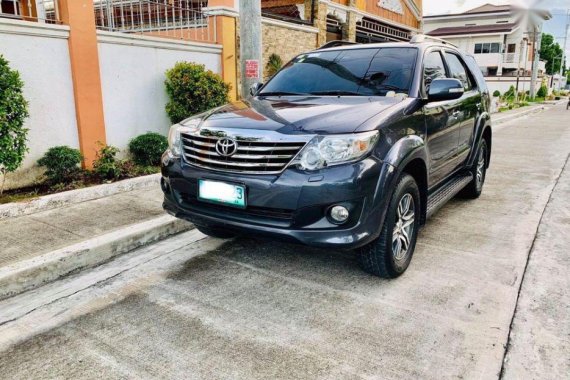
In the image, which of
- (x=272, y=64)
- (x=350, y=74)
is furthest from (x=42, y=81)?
(x=272, y=64)

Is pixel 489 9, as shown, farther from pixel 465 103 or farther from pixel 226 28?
pixel 465 103

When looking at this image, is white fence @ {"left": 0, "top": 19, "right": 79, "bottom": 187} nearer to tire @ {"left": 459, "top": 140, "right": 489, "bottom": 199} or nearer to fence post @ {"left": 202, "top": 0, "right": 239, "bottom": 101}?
fence post @ {"left": 202, "top": 0, "right": 239, "bottom": 101}

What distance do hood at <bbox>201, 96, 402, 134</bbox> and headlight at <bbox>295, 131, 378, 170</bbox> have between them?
0.06 metres

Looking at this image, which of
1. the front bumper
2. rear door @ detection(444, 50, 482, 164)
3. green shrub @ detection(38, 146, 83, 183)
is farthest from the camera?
green shrub @ detection(38, 146, 83, 183)

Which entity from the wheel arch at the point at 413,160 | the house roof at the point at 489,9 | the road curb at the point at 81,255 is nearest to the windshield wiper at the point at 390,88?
the wheel arch at the point at 413,160

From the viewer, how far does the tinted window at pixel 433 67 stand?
4.08m

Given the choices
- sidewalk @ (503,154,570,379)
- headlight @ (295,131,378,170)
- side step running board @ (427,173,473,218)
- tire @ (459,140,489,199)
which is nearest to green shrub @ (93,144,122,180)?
headlight @ (295,131,378,170)

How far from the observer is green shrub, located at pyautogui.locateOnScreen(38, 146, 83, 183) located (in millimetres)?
5520

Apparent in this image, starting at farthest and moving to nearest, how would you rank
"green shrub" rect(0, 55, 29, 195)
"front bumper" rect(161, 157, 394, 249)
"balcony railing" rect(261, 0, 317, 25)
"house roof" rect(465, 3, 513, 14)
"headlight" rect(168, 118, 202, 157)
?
"house roof" rect(465, 3, 513, 14) → "balcony railing" rect(261, 0, 317, 25) → "green shrub" rect(0, 55, 29, 195) → "headlight" rect(168, 118, 202, 157) → "front bumper" rect(161, 157, 394, 249)

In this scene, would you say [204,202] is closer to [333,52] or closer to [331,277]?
[331,277]

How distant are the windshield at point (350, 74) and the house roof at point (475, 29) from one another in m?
48.6

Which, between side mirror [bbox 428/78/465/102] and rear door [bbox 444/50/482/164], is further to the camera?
rear door [bbox 444/50/482/164]

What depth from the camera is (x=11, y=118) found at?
481 centimetres

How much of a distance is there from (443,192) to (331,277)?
5.19ft
